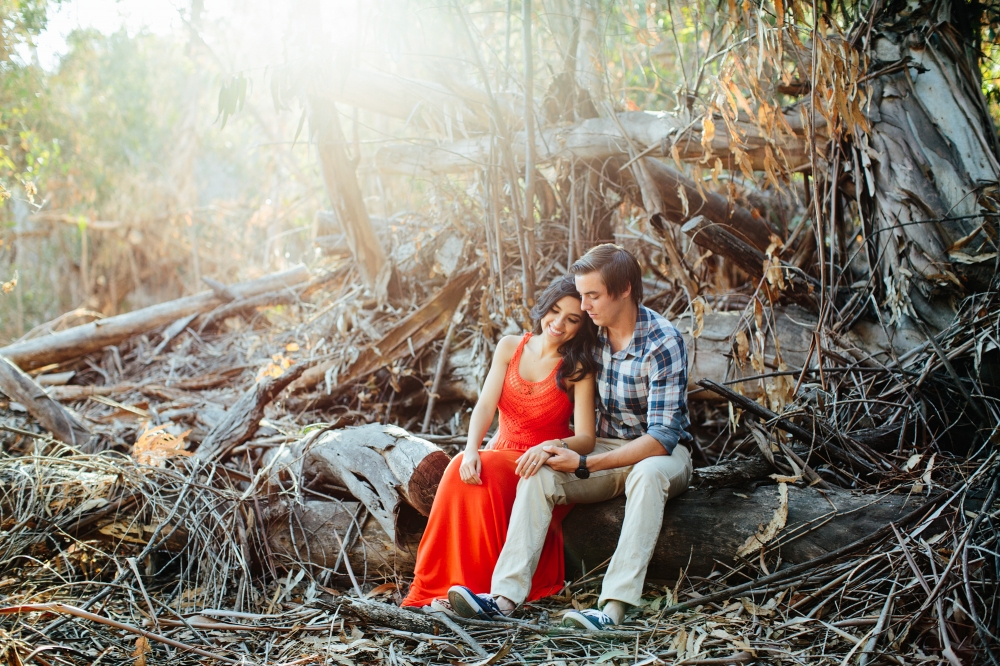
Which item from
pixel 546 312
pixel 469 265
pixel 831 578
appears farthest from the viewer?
pixel 469 265

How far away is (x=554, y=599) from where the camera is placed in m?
3.03

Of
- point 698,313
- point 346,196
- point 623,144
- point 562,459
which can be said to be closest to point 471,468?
point 562,459

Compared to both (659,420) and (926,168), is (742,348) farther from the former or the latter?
(926,168)

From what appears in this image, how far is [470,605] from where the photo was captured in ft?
8.70

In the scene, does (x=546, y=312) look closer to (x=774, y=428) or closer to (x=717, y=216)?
(x=774, y=428)

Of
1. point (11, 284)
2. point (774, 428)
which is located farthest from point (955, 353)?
point (11, 284)

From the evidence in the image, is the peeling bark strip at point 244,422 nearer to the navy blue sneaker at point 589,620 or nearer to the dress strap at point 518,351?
the dress strap at point 518,351

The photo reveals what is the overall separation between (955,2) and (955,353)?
210cm

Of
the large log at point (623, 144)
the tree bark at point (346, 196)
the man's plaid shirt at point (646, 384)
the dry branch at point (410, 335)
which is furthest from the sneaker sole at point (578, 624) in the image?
the tree bark at point (346, 196)

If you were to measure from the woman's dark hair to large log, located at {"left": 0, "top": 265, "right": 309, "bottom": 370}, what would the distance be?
4.98 meters

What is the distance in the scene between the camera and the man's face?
3076mm

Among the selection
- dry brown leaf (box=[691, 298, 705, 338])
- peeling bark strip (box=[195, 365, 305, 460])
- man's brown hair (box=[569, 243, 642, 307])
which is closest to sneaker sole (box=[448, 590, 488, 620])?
man's brown hair (box=[569, 243, 642, 307])

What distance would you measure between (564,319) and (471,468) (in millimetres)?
837

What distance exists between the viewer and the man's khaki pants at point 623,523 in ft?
8.91
